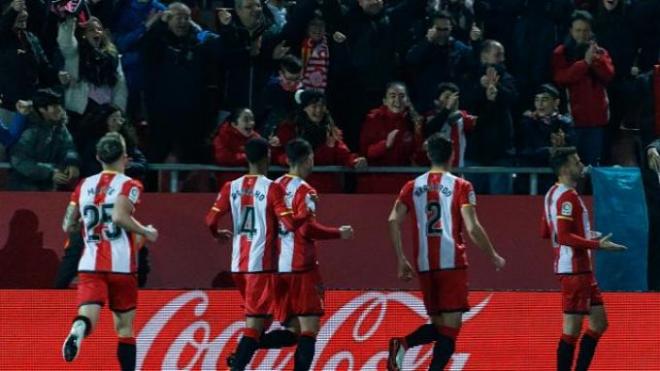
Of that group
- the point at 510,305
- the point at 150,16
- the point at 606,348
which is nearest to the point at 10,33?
the point at 150,16

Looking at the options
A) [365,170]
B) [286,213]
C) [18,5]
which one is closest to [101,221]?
[286,213]

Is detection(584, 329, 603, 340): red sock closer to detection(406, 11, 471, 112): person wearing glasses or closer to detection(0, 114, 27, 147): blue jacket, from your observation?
detection(406, 11, 471, 112): person wearing glasses

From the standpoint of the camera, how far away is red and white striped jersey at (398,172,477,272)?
13.5m

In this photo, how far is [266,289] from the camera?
44.6 feet

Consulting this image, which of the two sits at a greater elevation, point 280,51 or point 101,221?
point 280,51

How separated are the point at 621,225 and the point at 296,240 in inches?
150

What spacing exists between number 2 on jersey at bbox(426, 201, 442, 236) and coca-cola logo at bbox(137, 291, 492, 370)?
1440 mm

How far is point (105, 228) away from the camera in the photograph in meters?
12.6

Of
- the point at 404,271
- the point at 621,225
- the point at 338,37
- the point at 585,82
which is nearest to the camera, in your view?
the point at 404,271

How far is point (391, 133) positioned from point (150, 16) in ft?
8.94

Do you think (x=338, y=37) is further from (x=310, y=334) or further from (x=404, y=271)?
(x=310, y=334)

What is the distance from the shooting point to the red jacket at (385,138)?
15.5 m

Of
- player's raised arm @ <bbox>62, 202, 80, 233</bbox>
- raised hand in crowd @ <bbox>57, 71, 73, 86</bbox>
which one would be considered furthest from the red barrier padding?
player's raised arm @ <bbox>62, 202, 80, 233</bbox>

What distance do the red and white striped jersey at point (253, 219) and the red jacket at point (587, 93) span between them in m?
3.92
